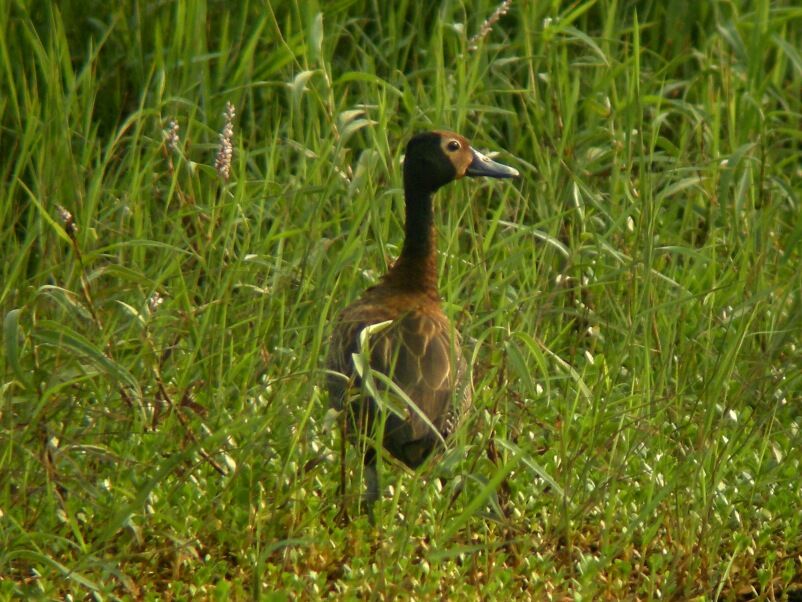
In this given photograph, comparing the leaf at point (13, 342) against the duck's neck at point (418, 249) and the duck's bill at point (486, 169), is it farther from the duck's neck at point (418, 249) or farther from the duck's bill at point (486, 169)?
the duck's bill at point (486, 169)

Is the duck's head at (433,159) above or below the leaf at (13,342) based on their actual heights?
below

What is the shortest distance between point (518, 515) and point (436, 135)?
134 cm

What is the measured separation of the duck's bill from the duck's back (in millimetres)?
615

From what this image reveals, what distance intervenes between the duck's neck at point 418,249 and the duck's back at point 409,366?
12 centimetres

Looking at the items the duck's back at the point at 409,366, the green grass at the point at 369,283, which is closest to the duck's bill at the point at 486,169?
the green grass at the point at 369,283

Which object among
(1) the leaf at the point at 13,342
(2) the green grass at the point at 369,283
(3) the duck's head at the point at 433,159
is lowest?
(2) the green grass at the point at 369,283

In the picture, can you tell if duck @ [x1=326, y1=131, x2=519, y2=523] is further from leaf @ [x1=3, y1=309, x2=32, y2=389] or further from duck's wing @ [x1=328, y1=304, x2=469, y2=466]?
leaf @ [x1=3, y1=309, x2=32, y2=389]

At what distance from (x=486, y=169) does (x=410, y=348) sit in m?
1.00

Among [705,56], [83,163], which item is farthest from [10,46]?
[705,56]

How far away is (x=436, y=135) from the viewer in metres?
5.36

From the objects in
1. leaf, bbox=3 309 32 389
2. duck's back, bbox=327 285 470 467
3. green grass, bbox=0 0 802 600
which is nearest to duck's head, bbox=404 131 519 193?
green grass, bbox=0 0 802 600

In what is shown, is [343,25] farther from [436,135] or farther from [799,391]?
[799,391]

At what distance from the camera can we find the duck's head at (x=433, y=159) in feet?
17.5

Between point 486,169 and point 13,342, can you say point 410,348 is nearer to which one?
point 486,169
